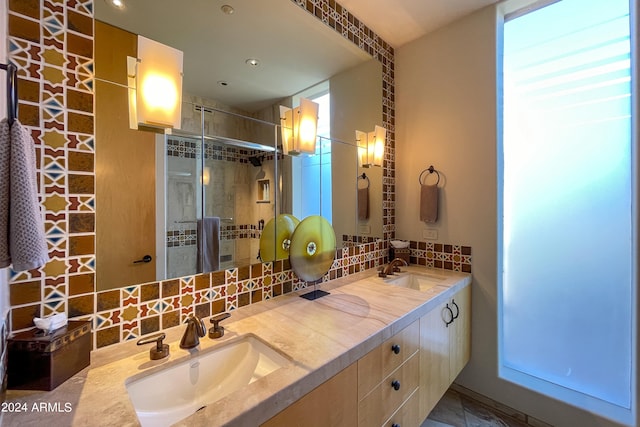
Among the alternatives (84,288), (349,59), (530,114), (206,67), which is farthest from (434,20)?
(84,288)

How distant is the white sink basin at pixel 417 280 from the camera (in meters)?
1.73

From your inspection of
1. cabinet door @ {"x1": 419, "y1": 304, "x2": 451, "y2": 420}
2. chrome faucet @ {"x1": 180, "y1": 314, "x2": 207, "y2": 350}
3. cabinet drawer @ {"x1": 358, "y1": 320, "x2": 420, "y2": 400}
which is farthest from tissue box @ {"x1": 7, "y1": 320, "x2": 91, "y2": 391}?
cabinet door @ {"x1": 419, "y1": 304, "x2": 451, "y2": 420}

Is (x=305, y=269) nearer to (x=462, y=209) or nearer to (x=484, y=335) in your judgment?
(x=462, y=209)

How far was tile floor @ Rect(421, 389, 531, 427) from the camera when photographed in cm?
159

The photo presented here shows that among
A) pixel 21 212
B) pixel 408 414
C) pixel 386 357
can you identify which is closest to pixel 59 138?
pixel 21 212

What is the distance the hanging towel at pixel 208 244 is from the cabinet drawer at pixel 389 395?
0.79 meters

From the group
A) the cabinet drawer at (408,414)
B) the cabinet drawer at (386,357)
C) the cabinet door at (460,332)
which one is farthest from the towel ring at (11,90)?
the cabinet door at (460,332)

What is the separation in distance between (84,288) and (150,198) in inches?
14.1

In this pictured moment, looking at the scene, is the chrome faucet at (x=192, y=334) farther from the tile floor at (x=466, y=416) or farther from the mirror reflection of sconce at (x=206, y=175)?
the tile floor at (x=466, y=416)

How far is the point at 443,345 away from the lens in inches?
56.0

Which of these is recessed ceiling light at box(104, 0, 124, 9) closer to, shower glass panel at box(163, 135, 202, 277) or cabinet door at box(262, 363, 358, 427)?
shower glass panel at box(163, 135, 202, 277)

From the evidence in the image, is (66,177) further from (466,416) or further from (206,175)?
(466,416)

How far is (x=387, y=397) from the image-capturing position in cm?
101

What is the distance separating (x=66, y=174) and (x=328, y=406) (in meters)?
1.07
